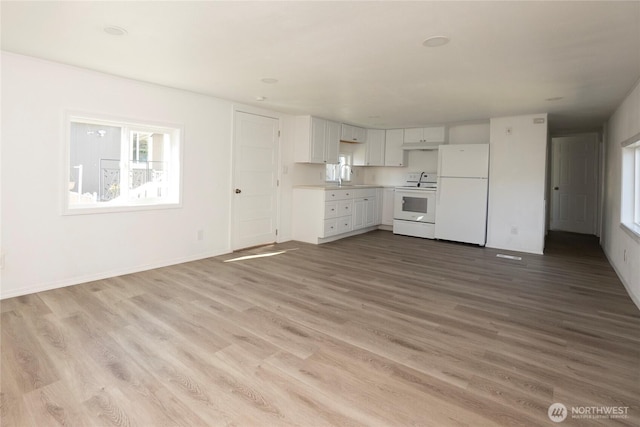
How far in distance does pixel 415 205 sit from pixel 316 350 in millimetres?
5017

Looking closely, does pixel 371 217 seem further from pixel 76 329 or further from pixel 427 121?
pixel 76 329

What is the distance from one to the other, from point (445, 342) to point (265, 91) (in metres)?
3.43

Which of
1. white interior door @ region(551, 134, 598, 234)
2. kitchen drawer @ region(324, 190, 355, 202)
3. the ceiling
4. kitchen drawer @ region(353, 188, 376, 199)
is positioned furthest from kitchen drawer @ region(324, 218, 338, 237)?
white interior door @ region(551, 134, 598, 234)

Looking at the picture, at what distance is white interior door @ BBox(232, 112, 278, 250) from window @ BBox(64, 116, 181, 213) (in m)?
0.98

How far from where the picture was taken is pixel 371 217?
24.3 feet

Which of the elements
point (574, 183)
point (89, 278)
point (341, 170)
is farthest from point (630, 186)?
point (89, 278)

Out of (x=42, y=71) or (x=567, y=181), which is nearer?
(x=42, y=71)

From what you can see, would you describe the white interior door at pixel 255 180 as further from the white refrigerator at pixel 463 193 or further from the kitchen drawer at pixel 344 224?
the white refrigerator at pixel 463 193

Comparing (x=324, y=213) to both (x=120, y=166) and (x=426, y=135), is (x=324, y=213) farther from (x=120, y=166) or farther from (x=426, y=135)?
(x=120, y=166)

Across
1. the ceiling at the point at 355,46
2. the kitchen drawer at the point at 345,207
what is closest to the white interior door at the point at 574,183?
the ceiling at the point at 355,46

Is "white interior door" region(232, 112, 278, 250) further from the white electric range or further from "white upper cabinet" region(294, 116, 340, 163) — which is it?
the white electric range

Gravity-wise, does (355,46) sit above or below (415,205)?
above

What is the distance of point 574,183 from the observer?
7.84m

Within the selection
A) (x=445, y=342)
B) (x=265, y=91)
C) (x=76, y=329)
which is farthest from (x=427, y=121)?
(x=76, y=329)
